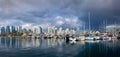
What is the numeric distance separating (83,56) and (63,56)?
7340mm

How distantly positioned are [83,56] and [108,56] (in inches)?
354

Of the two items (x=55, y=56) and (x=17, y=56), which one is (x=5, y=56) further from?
(x=55, y=56)

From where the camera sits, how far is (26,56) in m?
67.2

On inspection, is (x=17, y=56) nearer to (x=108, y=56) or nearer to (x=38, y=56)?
(x=38, y=56)

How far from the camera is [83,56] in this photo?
66625 mm

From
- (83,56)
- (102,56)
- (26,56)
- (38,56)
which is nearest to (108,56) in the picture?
(102,56)

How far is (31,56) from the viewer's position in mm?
66812

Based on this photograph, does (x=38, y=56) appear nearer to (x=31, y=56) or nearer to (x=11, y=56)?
(x=31, y=56)

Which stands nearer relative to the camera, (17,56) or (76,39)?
(17,56)

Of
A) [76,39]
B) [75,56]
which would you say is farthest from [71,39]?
[75,56]

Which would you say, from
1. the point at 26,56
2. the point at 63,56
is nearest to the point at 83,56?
the point at 63,56

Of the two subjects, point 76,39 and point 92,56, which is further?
point 76,39

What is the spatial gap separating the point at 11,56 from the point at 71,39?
124697mm

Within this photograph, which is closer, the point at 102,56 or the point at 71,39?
→ the point at 102,56
